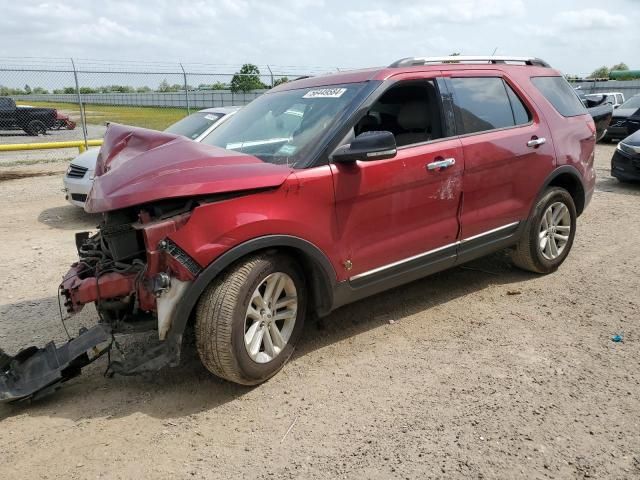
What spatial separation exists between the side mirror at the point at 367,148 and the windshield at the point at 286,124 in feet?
0.71

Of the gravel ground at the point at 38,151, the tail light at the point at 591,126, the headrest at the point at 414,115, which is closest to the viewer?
the headrest at the point at 414,115

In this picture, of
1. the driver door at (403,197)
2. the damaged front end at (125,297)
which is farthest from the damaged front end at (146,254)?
the driver door at (403,197)

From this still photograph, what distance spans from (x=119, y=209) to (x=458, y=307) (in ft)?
9.08

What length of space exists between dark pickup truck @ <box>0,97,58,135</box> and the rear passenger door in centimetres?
2047

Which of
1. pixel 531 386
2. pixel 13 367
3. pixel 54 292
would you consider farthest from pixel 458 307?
pixel 54 292

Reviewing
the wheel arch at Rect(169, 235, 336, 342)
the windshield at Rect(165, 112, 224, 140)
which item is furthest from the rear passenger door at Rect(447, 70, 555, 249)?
the windshield at Rect(165, 112, 224, 140)

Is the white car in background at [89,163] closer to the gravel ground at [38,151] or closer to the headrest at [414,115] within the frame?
the headrest at [414,115]

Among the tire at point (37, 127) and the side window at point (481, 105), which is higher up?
the tire at point (37, 127)

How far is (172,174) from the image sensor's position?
3.00 meters

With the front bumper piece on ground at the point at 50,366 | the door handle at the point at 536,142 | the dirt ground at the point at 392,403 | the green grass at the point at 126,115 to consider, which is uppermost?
the green grass at the point at 126,115

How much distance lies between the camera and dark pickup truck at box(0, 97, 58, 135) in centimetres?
2058

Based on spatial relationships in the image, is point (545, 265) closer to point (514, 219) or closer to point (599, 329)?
point (514, 219)

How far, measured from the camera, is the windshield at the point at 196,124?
7573 millimetres

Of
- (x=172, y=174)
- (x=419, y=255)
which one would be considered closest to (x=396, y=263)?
(x=419, y=255)
